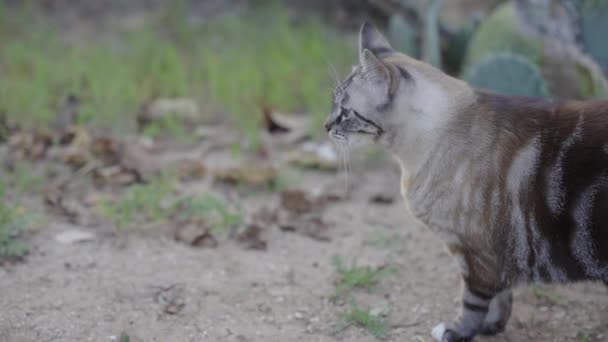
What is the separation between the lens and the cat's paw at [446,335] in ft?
9.63

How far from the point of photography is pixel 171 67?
19.1 ft

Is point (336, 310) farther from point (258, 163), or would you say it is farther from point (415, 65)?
point (258, 163)

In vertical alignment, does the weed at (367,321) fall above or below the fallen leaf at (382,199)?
above

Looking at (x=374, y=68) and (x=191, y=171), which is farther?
(x=191, y=171)

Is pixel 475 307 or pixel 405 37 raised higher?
pixel 405 37

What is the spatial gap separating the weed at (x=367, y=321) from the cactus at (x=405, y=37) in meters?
2.98

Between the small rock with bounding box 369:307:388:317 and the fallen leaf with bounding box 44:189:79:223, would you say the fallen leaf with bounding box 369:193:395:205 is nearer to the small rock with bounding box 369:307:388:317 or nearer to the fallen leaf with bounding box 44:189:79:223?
the small rock with bounding box 369:307:388:317

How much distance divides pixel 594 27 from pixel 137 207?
297 centimetres

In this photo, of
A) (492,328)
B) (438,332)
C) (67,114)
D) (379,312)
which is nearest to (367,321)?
(379,312)

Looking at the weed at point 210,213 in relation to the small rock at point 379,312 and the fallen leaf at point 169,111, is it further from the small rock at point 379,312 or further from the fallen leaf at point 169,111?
the fallen leaf at point 169,111

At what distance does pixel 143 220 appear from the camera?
3.83m

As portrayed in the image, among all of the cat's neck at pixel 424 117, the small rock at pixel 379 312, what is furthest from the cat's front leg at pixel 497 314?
the cat's neck at pixel 424 117

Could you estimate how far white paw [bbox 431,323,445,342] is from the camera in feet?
9.70

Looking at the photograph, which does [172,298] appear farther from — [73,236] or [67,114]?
[67,114]
